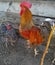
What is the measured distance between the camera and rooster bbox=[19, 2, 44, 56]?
9.95 feet

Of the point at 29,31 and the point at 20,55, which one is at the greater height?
the point at 29,31

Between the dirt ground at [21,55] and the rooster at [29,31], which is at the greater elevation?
the rooster at [29,31]

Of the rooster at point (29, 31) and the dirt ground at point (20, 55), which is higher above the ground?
the rooster at point (29, 31)

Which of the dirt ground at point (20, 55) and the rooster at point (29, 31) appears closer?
the dirt ground at point (20, 55)

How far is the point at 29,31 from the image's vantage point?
3.08 m

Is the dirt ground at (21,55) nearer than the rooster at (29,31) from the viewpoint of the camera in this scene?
Yes

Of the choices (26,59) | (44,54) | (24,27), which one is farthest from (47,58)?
(24,27)

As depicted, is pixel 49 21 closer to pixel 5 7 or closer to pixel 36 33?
pixel 36 33

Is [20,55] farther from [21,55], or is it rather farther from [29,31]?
[29,31]

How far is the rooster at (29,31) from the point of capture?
3.03 metres

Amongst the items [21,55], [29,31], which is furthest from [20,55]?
[29,31]

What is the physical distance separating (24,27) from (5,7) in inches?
43.9

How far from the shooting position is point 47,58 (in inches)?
115

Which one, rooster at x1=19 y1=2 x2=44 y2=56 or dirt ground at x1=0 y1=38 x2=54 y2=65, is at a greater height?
rooster at x1=19 y1=2 x2=44 y2=56
